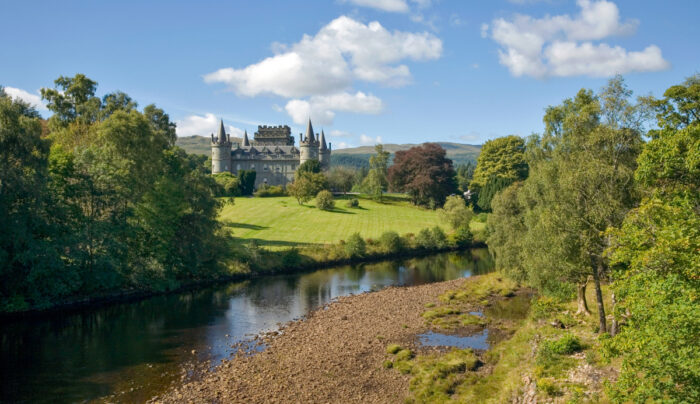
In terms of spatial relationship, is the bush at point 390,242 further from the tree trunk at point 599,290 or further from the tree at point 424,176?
the tree trunk at point 599,290

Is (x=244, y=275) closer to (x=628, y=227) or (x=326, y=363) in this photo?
(x=326, y=363)

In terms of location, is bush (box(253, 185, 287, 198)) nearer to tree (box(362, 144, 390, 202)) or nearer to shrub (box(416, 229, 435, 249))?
tree (box(362, 144, 390, 202))

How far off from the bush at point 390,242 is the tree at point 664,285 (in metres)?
38.9

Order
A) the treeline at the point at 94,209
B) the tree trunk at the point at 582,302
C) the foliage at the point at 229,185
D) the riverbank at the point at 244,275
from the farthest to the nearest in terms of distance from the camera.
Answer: the foliage at the point at 229,185
the riverbank at the point at 244,275
the treeline at the point at 94,209
the tree trunk at the point at 582,302

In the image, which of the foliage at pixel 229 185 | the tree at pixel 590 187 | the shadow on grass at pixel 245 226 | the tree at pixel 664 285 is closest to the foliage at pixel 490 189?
the shadow on grass at pixel 245 226

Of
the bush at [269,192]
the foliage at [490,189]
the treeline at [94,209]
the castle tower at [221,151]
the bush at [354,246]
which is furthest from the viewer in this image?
the castle tower at [221,151]

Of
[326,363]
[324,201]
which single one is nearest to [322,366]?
[326,363]

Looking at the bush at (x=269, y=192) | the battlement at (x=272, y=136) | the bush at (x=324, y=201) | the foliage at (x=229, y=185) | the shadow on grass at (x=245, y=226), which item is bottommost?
the shadow on grass at (x=245, y=226)

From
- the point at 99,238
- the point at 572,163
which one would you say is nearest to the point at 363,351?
the point at 572,163

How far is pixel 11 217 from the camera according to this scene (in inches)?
1043

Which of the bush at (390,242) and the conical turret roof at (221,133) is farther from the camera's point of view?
the conical turret roof at (221,133)

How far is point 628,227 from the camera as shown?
12.0 meters

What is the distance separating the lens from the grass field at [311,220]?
53.2 metres

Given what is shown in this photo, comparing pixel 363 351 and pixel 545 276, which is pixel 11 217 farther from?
pixel 545 276
